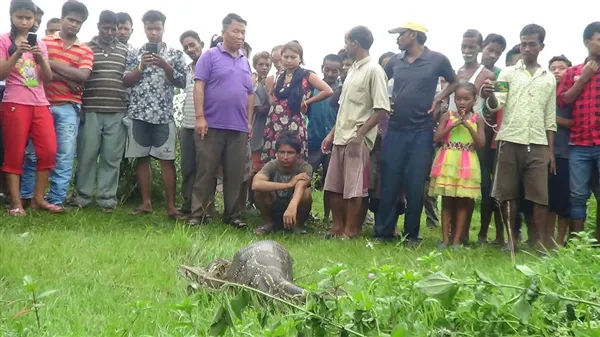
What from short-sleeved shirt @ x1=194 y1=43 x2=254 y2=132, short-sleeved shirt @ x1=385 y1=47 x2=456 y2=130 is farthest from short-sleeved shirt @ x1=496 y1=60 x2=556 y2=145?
short-sleeved shirt @ x1=194 y1=43 x2=254 y2=132

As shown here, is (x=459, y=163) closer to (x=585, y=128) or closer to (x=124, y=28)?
(x=585, y=128)

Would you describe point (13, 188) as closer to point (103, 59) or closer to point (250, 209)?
point (103, 59)

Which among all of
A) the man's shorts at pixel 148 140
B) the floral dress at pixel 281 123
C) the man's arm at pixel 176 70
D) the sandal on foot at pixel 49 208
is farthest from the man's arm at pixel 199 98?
the sandal on foot at pixel 49 208

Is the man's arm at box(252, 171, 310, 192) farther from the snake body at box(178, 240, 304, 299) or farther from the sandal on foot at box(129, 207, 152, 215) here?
the snake body at box(178, 240, 304, 299)

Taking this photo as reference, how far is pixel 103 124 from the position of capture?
24.6 feet

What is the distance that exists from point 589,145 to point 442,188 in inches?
52.3

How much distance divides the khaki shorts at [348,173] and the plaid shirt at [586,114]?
1.92 m

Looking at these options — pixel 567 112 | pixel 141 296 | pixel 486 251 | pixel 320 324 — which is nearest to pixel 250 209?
pixel 486 251

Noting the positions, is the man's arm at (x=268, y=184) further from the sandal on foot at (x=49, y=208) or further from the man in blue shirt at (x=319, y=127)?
the sandal on foot at (x=49, y=208)

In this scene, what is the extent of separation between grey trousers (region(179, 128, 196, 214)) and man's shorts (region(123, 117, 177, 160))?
24 cm

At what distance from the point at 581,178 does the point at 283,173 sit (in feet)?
9.47

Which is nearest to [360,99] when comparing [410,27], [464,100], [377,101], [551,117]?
[377,101]

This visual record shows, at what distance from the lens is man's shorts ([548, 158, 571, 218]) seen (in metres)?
6.53

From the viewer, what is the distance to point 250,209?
28.3ft
